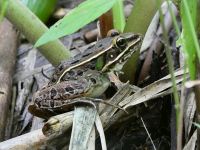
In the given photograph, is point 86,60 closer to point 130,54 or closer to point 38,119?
point 130,54

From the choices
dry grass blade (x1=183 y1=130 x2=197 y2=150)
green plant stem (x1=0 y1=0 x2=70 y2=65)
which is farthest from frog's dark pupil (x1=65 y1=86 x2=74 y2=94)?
dry grass blade (x1=183 y1=130 x2=197 y2=150)

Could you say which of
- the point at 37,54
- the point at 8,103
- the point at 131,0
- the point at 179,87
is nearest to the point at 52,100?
the point at 8,103

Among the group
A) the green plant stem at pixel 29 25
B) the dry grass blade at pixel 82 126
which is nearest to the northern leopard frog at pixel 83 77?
the green plant stem at pixel 29 25

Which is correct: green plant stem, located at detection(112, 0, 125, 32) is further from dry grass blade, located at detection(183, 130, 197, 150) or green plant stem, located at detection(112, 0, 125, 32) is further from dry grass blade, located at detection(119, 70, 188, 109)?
dry grass blade, located at detection(183, 130, 197, 150)

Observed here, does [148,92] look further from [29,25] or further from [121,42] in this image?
[29,25]

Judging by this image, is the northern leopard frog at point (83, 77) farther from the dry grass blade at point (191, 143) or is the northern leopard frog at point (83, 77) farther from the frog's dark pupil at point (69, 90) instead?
the dry grass blade at point (191, 143)

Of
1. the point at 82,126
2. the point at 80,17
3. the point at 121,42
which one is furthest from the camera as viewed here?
the point at 121,42

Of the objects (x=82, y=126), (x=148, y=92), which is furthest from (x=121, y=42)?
(x=82, y=126)
